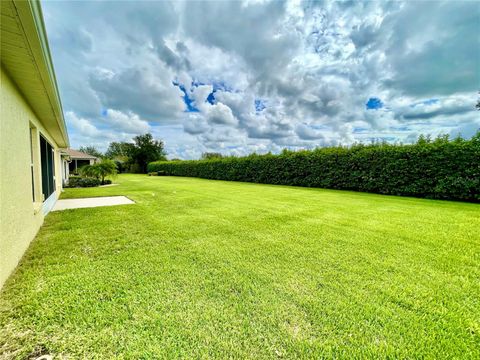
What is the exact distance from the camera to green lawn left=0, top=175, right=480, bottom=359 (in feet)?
5.58

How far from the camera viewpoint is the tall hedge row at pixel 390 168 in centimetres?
888

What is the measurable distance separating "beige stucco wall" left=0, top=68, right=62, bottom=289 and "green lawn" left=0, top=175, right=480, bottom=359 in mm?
265

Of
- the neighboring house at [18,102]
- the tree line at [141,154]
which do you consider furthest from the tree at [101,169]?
the tree line at [141,154]

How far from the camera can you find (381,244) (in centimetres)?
395

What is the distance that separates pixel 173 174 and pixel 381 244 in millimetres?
32477

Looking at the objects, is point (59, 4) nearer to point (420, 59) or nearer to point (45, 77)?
point (45, 77)

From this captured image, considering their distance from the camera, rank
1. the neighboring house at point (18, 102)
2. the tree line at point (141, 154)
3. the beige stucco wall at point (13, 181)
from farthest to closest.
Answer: the tree line at point (141, 154) → the beige stucco wall at point (13, 181) → the neighboring house at point (18, 102)

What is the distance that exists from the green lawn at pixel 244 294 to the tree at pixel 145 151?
45.2 meters

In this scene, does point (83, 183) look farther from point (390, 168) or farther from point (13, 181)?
point (390, 168)

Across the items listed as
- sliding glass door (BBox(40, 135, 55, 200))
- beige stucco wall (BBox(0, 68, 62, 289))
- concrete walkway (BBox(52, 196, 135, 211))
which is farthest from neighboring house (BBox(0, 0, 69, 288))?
concrete walkway (BBox(52, 196, 135, 211))

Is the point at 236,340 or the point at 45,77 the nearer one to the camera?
the point at 236,340

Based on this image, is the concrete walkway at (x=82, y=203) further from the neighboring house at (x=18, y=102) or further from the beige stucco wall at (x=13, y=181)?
the beige stucco wall at (x=13, y=181)

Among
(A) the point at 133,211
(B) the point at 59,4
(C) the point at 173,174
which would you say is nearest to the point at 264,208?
(A) the point at 133,211

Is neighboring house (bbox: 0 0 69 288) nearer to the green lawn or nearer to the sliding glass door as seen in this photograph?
the green lawn
